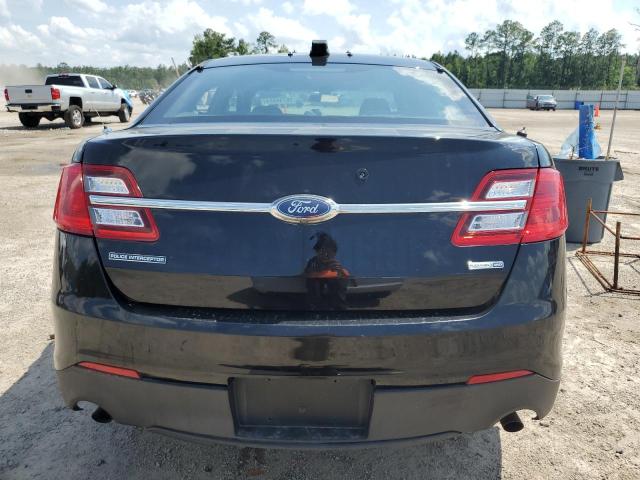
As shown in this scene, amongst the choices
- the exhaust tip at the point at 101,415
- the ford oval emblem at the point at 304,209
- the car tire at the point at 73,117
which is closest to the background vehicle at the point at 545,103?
the car tire at the point at 73,117

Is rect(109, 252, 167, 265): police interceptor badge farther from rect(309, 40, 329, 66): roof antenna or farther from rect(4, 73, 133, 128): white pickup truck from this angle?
rect(4, 73, 133, 128): white pickup truck

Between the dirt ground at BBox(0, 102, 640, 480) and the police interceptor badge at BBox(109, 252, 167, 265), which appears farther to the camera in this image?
the dirt ground at BBox(0, 102, 640, 480)

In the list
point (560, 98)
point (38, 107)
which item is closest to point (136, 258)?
point (38, 107)

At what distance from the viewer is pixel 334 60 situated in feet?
9.32

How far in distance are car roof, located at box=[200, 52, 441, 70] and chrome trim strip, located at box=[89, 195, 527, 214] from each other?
1.54 m

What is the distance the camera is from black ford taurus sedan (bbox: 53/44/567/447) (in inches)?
58.2

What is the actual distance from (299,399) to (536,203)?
982 mm

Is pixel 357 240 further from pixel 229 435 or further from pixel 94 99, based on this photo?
pixel 94 99

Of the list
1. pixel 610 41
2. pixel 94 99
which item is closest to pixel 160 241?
pixel 94 99

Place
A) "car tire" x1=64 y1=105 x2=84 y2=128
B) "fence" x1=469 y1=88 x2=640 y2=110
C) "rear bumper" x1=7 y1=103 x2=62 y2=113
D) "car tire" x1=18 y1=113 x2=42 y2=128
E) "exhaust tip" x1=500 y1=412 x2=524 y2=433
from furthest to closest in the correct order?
1. "fence" x1=469 y1=88 x2=640 y2=110
2. "car tire" x1=18 y1=113 x2=42 y2=128
3. "car tire" x1=64 y1=105 x2=84 y2=128
4. "rear bumper" x1=7 y1=103 x2=62 y2=113
5. "exhaust tip" x1=500 y1=412 x2=524 y2=433

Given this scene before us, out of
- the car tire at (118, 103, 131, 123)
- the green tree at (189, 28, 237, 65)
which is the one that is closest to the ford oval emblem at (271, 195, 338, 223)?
the car tire at (118, 103, 131, 123)

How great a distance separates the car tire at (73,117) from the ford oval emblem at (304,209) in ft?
64.6

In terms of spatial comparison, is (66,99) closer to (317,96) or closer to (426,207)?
(317,96)

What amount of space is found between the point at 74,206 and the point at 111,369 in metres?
0.55
